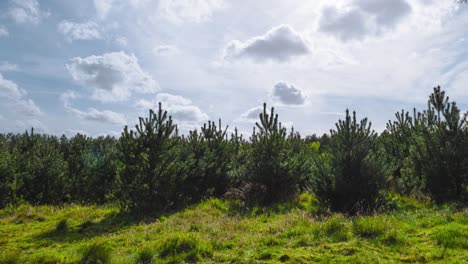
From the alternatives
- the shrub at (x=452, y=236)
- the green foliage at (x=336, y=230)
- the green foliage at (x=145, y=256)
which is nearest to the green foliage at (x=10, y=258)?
the green foliage at (x=145, y=256)

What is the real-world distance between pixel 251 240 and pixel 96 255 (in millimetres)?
3438

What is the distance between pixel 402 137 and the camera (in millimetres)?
18828

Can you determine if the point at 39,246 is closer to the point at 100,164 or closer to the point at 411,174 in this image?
the point at 100,164

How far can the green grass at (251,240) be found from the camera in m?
6.36

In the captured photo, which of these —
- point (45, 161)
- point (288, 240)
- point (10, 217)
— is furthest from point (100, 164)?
point (288, 240)

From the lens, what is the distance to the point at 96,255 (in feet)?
22.4

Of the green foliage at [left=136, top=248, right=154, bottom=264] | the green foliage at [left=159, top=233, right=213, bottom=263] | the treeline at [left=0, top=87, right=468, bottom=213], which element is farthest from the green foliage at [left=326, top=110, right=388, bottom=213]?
the green foliage at [left=136, top=248, right=154, bottom=264]

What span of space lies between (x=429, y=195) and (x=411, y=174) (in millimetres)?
1070

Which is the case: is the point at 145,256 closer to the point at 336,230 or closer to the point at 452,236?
the point at 336,230

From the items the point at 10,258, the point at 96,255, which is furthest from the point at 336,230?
the point at 10,258

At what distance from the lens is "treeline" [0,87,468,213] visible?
11234 millimetres

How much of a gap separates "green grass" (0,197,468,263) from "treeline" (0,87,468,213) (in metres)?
1.47

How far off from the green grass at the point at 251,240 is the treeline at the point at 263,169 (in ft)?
4.81

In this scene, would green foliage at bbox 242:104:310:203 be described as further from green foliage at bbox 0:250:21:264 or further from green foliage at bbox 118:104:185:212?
green foliage at bbox 0:250:21:264
